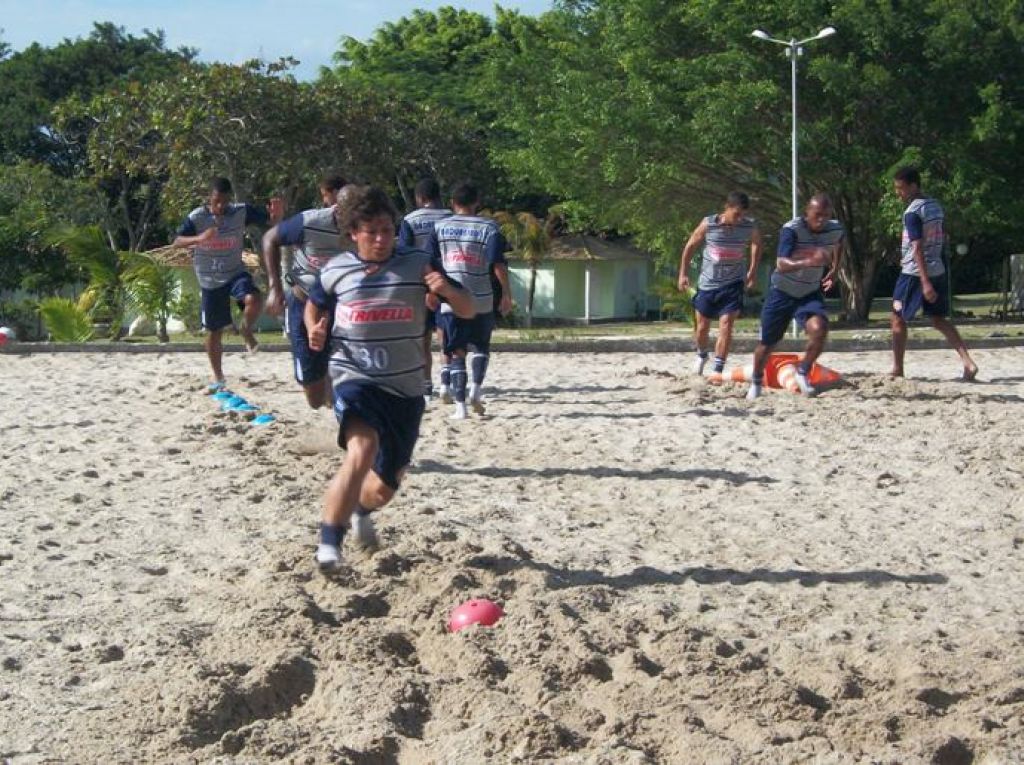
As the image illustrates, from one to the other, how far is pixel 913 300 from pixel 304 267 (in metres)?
6.37

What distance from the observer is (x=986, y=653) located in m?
6.10

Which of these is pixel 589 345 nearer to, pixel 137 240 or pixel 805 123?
pixel 805 123

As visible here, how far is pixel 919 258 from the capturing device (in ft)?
46.6

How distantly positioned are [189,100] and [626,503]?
34.2 metres

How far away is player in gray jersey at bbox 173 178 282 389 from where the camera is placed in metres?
13.1

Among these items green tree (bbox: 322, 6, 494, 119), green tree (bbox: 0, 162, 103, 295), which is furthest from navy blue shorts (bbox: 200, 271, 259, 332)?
green tree (bbox: 322, 6, 494, 119)

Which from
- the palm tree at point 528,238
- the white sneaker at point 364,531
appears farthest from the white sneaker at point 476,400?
the palm tree at point 528,238

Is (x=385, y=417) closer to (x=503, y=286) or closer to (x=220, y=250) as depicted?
(x=503, y=286)

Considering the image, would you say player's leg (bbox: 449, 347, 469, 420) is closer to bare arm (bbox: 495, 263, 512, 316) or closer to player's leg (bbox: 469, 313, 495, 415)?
player's leg (bbox: 469, 313, 495, 415)

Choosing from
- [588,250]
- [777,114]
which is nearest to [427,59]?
[588,250]

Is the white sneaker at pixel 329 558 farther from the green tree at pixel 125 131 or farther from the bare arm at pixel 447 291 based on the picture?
the green tree at pixel 125 131

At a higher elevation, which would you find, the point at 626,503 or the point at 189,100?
the point at 189,100

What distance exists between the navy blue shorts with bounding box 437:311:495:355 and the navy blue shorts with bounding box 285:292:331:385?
1607 millimetres

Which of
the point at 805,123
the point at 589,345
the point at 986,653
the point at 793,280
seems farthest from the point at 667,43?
the point at 986,653
